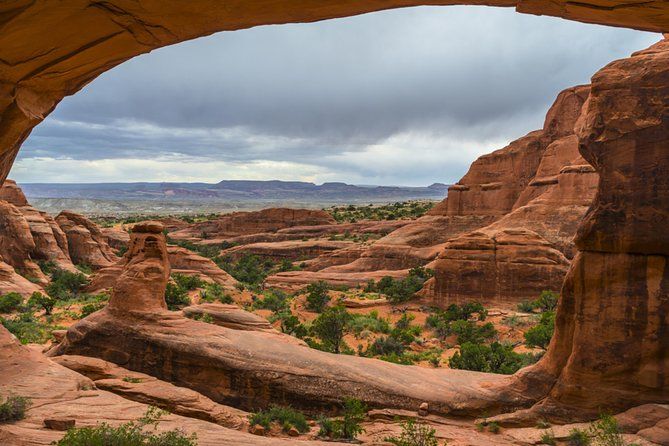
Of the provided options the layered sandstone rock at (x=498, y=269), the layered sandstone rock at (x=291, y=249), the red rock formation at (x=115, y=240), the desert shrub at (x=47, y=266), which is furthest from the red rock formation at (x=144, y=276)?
the red rock formation at (x=115, y=240)

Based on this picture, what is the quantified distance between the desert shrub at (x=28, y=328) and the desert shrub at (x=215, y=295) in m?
11.4

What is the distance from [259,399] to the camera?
43.7ft

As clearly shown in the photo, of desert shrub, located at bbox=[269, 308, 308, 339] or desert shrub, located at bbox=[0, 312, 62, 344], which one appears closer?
desert shrub, located at bbox=[0, 312, 62, 344]

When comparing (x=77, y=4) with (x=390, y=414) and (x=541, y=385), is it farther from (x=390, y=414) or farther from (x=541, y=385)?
(x=541, y=385)

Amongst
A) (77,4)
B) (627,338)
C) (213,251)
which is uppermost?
(77,4)

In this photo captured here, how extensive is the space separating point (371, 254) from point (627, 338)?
43.1 metres

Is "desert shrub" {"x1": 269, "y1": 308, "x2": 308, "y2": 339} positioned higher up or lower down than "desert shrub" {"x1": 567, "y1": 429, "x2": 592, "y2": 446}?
lower down

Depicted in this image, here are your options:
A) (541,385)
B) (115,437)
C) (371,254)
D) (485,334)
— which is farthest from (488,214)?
(115,437)

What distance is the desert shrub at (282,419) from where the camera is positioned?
1194 centimetres

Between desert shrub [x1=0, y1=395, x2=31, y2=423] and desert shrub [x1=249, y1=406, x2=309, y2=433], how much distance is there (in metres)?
5.37

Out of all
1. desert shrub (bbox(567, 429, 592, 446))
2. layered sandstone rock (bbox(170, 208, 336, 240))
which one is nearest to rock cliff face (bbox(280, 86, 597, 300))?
desert shrub (bbox(567, 429, 592, 446))

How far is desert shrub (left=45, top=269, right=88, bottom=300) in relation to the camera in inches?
1350

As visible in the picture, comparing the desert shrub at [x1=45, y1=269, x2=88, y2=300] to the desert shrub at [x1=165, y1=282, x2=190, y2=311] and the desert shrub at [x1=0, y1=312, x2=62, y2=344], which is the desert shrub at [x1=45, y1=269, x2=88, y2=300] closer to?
the desert shrub at [x1=0, y1=312, x2=62, y2=344]

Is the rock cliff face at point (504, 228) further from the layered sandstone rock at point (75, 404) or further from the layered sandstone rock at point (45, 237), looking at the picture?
the layered sandstone rock at point (75, 404)
